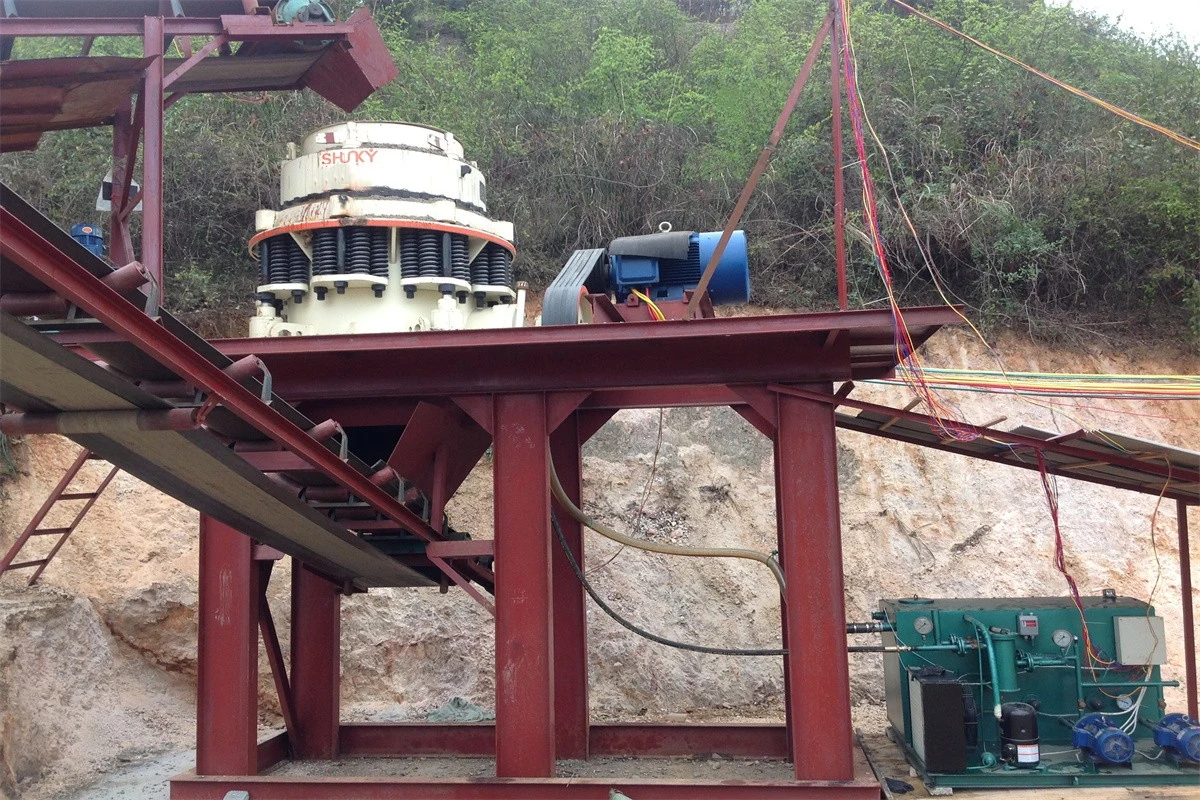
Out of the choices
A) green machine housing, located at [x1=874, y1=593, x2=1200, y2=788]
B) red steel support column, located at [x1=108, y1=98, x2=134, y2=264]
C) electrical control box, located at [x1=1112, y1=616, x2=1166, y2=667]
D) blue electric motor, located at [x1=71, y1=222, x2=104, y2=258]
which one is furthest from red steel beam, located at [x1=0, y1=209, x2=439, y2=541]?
electrical control box, located at [x1=1112, y1=616, x2=1166, y2=667]

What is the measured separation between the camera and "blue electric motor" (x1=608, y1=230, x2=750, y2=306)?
350 inches

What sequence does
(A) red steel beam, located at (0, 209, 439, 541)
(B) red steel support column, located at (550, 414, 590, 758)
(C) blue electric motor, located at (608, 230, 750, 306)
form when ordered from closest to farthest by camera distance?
1. (A) red steel beam, located at (0, 209, 439, 541)
2. (C) blue electric motor, located at (608, 230, 750, 306)
3. (B) red steel support column, located at (550, 414, 590, 758)

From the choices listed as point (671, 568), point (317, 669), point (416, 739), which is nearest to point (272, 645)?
point (317, 669)

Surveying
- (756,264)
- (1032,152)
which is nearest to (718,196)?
(756,264)

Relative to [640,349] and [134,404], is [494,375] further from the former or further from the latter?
[134,404]

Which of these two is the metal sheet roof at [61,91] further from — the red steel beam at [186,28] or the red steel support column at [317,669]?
the red steel support column at [317,669]


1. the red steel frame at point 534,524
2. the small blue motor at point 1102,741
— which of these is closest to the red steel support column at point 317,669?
the red steel frame at point 534,524

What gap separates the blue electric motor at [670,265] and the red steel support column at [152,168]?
3.79 metres

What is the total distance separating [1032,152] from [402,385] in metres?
12.5

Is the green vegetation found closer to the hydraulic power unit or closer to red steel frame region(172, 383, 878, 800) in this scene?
the hydraulic power unit

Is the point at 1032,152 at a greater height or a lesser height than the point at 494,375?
greater

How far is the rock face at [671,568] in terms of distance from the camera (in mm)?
12414

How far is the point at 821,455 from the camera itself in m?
7.53

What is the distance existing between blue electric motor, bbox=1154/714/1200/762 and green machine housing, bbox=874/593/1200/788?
0.12m
